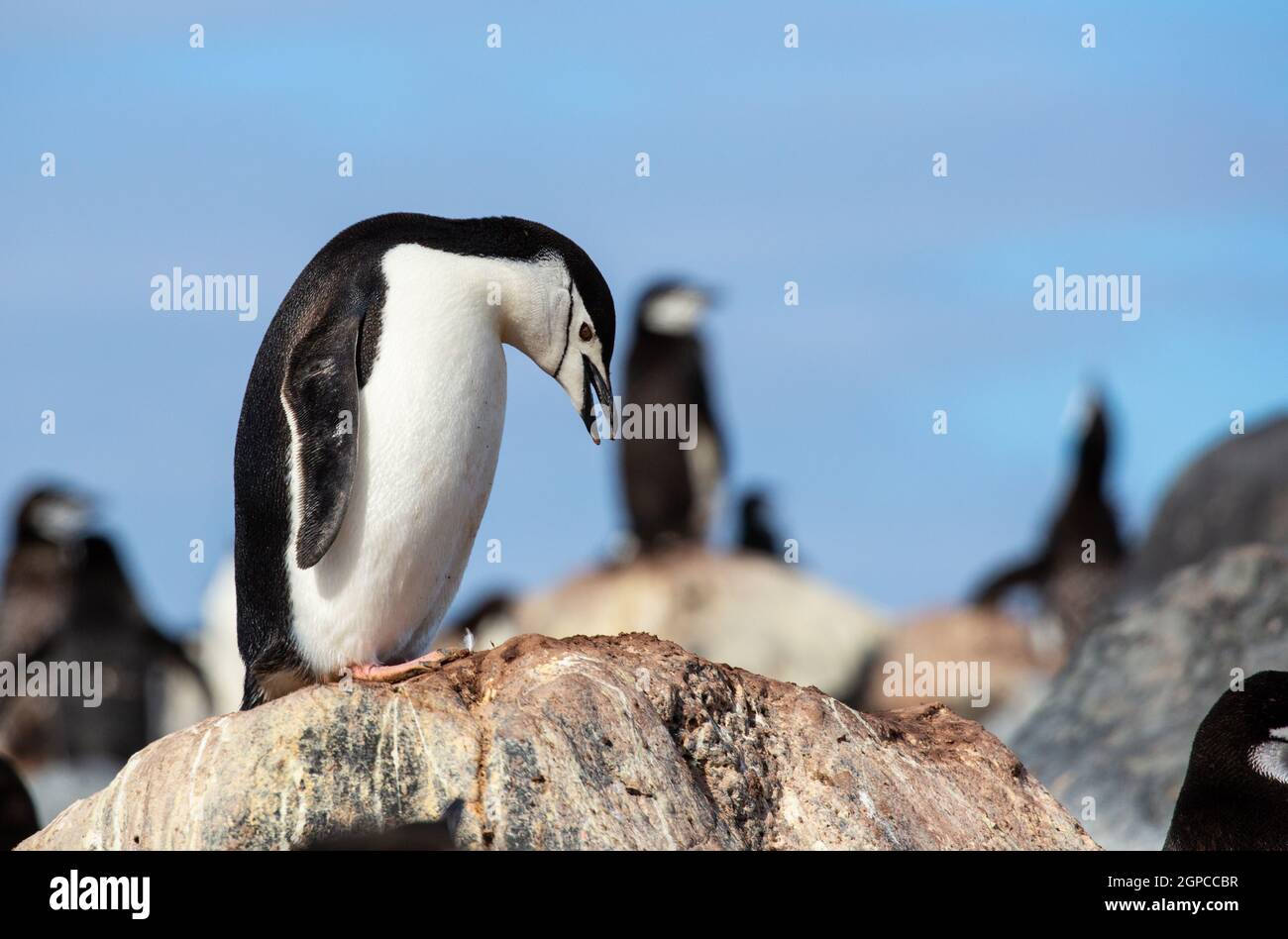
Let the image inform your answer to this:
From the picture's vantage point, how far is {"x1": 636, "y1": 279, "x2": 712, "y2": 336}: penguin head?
1839cm

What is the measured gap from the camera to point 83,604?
16.0m

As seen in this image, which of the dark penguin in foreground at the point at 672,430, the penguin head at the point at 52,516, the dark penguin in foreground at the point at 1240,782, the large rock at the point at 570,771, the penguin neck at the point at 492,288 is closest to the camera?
the large rock at the point at 570,771

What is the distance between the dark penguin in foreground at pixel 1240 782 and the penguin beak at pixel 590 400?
215 cm

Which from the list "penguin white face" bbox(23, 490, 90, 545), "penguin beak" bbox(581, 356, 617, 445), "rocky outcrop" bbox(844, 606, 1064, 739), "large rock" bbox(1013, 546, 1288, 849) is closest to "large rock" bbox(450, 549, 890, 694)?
"rocky outcrop" bbox(844, 606, 1064, 739)

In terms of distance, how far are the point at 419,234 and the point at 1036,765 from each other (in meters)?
4.61

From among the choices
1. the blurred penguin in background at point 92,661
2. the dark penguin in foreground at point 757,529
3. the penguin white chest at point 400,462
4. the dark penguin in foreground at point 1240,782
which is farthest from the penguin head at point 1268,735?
the dark penguin in foreground at point 757,529

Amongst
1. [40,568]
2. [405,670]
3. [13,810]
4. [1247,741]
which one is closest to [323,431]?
[405,670]

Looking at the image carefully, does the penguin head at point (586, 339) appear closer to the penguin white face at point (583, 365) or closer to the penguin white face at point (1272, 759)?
the penguin white face at point (583, 365)

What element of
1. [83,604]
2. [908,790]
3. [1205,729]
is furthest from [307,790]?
[83,604]

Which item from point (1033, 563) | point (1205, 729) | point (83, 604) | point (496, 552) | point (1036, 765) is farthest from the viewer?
point (1033, 563)

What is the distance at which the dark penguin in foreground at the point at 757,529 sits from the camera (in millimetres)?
21250

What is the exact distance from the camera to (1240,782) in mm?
5793
